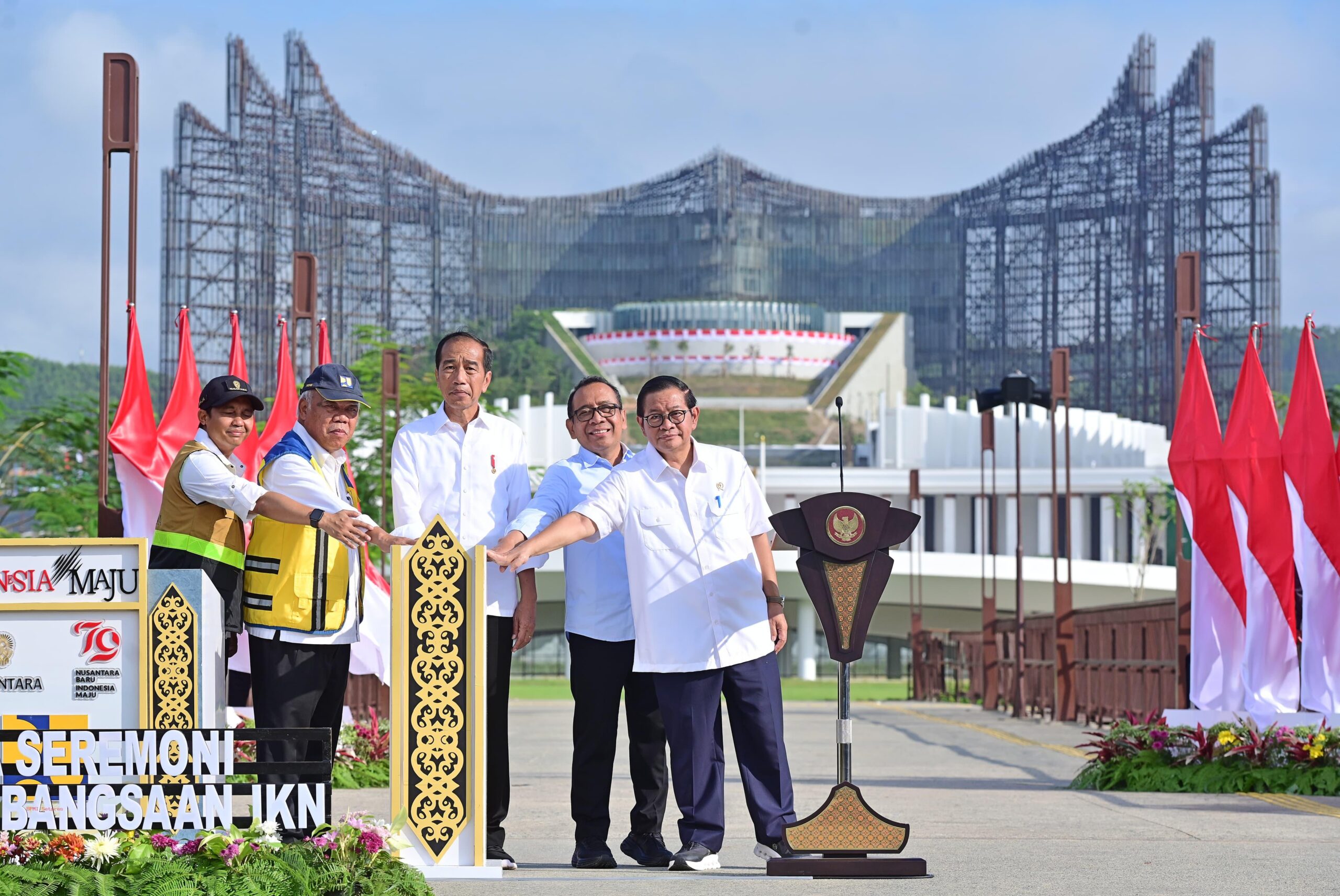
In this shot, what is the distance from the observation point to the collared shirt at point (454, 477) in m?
6.70

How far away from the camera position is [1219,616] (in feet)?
38.1

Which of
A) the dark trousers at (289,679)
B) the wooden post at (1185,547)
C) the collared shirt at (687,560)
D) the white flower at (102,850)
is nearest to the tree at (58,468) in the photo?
the wooden post at (1185,547)

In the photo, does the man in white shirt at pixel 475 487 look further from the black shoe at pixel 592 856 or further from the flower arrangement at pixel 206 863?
the flower arrangement at pixel 206 863

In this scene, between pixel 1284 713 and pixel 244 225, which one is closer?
pixel 1284 713

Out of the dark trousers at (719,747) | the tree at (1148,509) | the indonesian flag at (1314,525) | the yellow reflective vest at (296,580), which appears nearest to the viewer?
the yellow reflective vest at (296,580)

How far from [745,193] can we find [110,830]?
11870cm

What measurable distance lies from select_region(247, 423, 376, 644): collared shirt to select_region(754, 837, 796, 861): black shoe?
1626mm

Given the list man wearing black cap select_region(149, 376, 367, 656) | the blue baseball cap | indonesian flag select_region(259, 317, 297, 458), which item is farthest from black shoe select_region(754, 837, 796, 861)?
indonesian flag select_region(259, 317, 297, 458)

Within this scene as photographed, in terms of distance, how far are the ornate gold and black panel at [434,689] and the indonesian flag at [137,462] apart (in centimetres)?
631

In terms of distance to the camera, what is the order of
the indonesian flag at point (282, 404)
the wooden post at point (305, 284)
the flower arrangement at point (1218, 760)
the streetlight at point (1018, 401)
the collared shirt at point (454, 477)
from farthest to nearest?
the streetlight at point (1018, 401)
the wooden post at point (305, 284)
the indonesian flag at point (282, 404)
the flower arrangement at point (1218, 760)
the collared shirt at point (454, 477)

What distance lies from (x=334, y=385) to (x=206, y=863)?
1.86m

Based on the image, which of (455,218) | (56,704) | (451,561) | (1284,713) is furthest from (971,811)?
(455,218)

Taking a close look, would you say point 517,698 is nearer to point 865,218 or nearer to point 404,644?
point 404,644

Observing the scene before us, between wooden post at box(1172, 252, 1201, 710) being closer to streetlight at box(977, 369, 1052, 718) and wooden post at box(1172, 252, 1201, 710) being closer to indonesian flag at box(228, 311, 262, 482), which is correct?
indonesian flag at box(228, 311, 262, 482)
